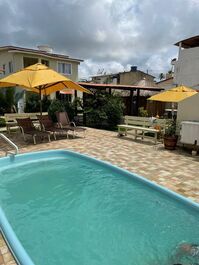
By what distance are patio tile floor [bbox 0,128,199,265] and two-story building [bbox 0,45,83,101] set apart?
58.3 ft

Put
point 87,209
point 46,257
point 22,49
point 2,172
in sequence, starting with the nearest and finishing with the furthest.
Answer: point 46,257 < point 87,209 < point 2,172 < point 22,49

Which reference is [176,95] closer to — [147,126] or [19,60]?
[147,126]

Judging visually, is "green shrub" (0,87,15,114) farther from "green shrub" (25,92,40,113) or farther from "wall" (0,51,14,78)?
"wall" (0,51,14,78)

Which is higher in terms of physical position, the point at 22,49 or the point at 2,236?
the point at 22,49

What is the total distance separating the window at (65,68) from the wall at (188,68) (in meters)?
14.0

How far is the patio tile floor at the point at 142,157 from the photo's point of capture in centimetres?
636

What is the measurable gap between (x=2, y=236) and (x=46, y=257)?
79cm

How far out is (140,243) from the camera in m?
4.35

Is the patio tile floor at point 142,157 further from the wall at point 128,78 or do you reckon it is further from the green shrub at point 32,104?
the wall at point 128,78

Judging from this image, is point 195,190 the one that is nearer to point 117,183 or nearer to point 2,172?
point 117,183

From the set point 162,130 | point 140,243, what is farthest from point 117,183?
point 162,130

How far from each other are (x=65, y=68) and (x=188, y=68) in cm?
1564

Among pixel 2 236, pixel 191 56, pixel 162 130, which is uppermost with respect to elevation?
pixel 191 56

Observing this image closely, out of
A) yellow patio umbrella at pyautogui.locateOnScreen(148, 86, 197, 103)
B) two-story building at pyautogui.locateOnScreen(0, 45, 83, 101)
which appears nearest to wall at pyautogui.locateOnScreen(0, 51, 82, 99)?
two-story building at pyautogui.locateOnScreen(0, 45, 83, 101)
